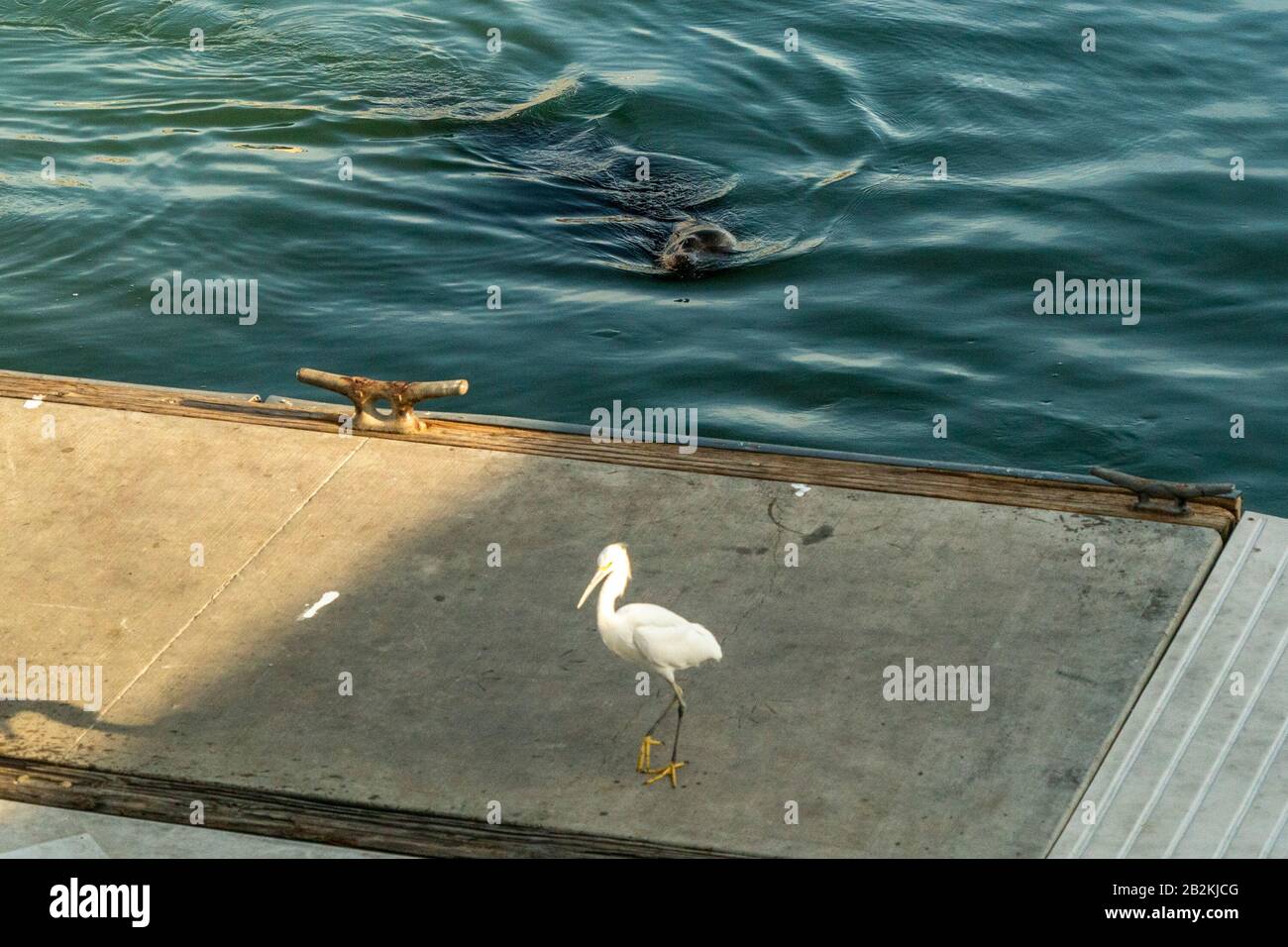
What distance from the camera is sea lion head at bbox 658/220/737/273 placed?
1220 cm

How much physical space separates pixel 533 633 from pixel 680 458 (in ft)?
4.82

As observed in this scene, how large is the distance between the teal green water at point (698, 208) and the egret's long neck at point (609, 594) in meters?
4.49

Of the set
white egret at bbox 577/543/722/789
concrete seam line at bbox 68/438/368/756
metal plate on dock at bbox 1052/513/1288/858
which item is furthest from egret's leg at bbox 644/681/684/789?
concrete seam line at bbox 68/438/368/756

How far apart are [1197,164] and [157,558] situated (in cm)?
1036

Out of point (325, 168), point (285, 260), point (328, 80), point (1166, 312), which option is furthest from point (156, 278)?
point (1166, 312)

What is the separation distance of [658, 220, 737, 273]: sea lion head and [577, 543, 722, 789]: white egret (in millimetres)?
6855

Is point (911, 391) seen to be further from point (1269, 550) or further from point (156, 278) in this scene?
point (156, 278)

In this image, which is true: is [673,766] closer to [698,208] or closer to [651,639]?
[651,639]

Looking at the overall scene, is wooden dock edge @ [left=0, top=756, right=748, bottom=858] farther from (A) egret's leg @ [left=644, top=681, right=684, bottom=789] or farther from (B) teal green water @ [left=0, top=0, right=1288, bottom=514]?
(B) teal green water @ [left=0, top=0, right=1288, bottom=514]

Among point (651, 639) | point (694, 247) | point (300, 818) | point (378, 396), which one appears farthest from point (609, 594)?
point (694, 247)

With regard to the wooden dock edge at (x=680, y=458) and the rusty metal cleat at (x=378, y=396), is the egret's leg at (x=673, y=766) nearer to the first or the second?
the wooden dock edge at (x=680, y=458)

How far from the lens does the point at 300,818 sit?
17.5ft

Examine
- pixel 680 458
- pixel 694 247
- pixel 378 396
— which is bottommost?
pixel 680 458

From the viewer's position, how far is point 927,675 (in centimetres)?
590
